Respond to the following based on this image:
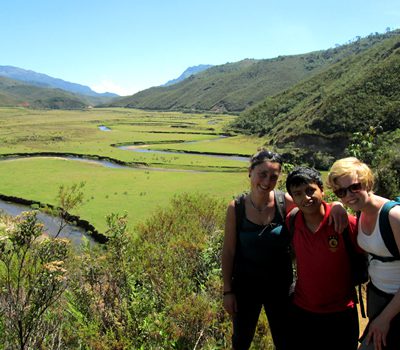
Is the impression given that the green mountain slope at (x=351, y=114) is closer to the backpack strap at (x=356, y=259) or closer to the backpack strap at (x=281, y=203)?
the backpack strap at (x=281, y=203)

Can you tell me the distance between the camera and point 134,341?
23.1ft

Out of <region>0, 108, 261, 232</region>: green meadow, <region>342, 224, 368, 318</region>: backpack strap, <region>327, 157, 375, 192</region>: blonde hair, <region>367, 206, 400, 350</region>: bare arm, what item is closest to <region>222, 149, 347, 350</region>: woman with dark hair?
<region>342, 224, 368, 318</region>: backpack strap

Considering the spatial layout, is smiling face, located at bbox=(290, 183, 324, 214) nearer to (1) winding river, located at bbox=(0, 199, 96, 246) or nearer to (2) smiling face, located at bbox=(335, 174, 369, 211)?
(2) smiling face, located at bbox=(335, 174, 369, 211)

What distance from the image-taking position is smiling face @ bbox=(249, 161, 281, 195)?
480 cm

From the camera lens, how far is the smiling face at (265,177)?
480 cm

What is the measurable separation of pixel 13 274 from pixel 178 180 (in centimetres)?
3174

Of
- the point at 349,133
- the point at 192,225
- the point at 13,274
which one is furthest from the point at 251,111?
the point at 13,274

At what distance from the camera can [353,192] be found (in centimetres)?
391

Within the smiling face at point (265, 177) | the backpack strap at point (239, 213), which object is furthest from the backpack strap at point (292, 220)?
the backpack strap at point (239, 213)

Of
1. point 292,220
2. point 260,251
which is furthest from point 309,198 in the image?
point 260,251

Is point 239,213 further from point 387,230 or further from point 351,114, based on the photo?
point 351,114

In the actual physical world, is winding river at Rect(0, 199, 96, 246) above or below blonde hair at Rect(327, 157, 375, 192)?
below

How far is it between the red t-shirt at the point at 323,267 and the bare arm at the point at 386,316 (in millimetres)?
516

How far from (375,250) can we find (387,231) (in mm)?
246
